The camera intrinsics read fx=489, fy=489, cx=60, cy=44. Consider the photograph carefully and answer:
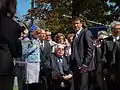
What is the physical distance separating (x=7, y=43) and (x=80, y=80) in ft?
15.3

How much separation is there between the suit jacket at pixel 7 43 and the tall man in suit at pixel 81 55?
437 cm

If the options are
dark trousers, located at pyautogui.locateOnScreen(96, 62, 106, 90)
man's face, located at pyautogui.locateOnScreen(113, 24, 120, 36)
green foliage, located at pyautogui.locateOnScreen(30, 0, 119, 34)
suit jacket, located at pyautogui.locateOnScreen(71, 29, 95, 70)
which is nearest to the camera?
suit jacket, located at pyautogui.locateOnScreen(71, 29, 95, 70)

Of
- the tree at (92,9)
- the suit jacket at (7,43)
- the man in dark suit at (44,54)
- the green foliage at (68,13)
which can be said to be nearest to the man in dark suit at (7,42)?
the suit jacket at (7,43)

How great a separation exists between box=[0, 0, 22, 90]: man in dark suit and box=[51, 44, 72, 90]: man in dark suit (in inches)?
215

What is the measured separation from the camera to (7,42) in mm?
5312

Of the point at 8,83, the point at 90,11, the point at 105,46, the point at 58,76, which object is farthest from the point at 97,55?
the point at 90,11

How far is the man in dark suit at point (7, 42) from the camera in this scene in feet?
17.3

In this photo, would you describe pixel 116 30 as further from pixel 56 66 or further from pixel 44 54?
pixel 44 54

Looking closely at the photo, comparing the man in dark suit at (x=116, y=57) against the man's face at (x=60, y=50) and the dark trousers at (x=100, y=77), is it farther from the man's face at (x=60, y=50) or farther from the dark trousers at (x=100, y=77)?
the man's face at (x=60, y=50)

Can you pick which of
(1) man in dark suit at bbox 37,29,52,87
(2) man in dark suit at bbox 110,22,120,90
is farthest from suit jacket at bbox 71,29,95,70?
(1) man in dark suit at bbox 37,29,52,87

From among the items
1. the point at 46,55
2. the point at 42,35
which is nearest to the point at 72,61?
the point at 46,55

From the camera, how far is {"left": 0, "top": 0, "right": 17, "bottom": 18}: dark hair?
17.5 feet

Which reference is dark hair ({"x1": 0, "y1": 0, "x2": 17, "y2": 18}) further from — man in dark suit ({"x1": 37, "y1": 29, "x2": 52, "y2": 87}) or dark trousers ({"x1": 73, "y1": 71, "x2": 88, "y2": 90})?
man in dark suit ({"x1": 37, "y1": 29, "x2": 52, "y2": 87})

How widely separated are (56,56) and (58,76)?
483 mm
